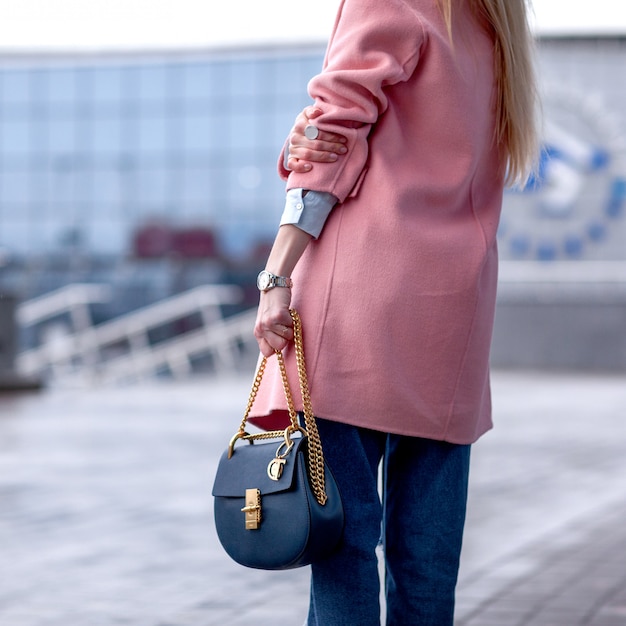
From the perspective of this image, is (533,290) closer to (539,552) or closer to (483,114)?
(539,552)

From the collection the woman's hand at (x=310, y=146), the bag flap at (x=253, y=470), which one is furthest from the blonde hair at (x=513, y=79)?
the bag flap at (x=253, y=470)

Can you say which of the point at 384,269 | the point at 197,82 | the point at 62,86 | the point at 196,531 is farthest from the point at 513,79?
the point at 62,86

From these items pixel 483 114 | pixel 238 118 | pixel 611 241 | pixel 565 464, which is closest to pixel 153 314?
pixel 611 241

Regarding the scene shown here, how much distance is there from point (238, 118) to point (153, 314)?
79.4ft

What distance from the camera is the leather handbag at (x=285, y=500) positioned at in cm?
182

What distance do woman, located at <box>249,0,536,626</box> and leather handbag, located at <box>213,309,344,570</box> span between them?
0.15 feet

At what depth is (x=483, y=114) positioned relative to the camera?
2016mm

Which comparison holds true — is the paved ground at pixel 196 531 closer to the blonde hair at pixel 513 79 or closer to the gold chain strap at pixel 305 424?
the gold chain strap at pixel 305 424

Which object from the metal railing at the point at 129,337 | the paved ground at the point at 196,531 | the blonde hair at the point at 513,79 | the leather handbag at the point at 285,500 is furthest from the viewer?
the metal railing at the point at 129,337

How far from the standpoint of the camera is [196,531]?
4520 millimetres

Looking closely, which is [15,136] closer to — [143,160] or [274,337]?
[143,160]

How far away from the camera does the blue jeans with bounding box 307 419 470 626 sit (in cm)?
192

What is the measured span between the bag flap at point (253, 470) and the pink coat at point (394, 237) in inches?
2.8

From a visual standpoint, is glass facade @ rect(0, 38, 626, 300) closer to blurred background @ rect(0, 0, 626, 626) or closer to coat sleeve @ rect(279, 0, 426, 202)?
blurred background @ rect(0, 0, 626, 626)
